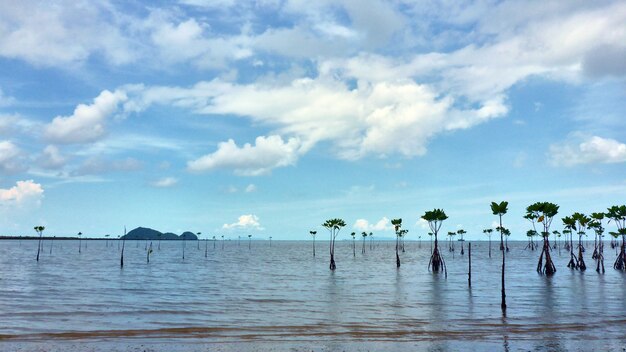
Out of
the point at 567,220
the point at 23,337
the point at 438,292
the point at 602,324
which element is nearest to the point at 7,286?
the point at 23,337

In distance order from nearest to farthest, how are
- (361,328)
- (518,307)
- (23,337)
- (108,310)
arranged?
(23,337) → (361,328) → (108,310) → (518,307)

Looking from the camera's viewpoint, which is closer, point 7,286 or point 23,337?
point 23,337

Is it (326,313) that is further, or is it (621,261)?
(621,261)

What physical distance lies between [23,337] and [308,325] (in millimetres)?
17881

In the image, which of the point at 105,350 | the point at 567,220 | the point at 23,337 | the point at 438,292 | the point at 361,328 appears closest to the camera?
the point at 105,350

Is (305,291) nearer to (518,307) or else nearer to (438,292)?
(438,292)

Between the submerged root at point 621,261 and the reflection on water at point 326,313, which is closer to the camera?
the reflection on water at point 326,313

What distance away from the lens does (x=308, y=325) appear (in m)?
31.7

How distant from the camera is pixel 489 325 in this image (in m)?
31.8

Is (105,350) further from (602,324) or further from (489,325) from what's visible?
(602,324)

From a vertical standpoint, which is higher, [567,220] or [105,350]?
[567,220]

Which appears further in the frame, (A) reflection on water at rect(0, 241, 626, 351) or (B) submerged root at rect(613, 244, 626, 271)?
(B) submerged root at rect(613, 244, 626, 271)

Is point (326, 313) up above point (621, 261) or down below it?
below

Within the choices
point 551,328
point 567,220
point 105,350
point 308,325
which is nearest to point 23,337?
point 105,350
